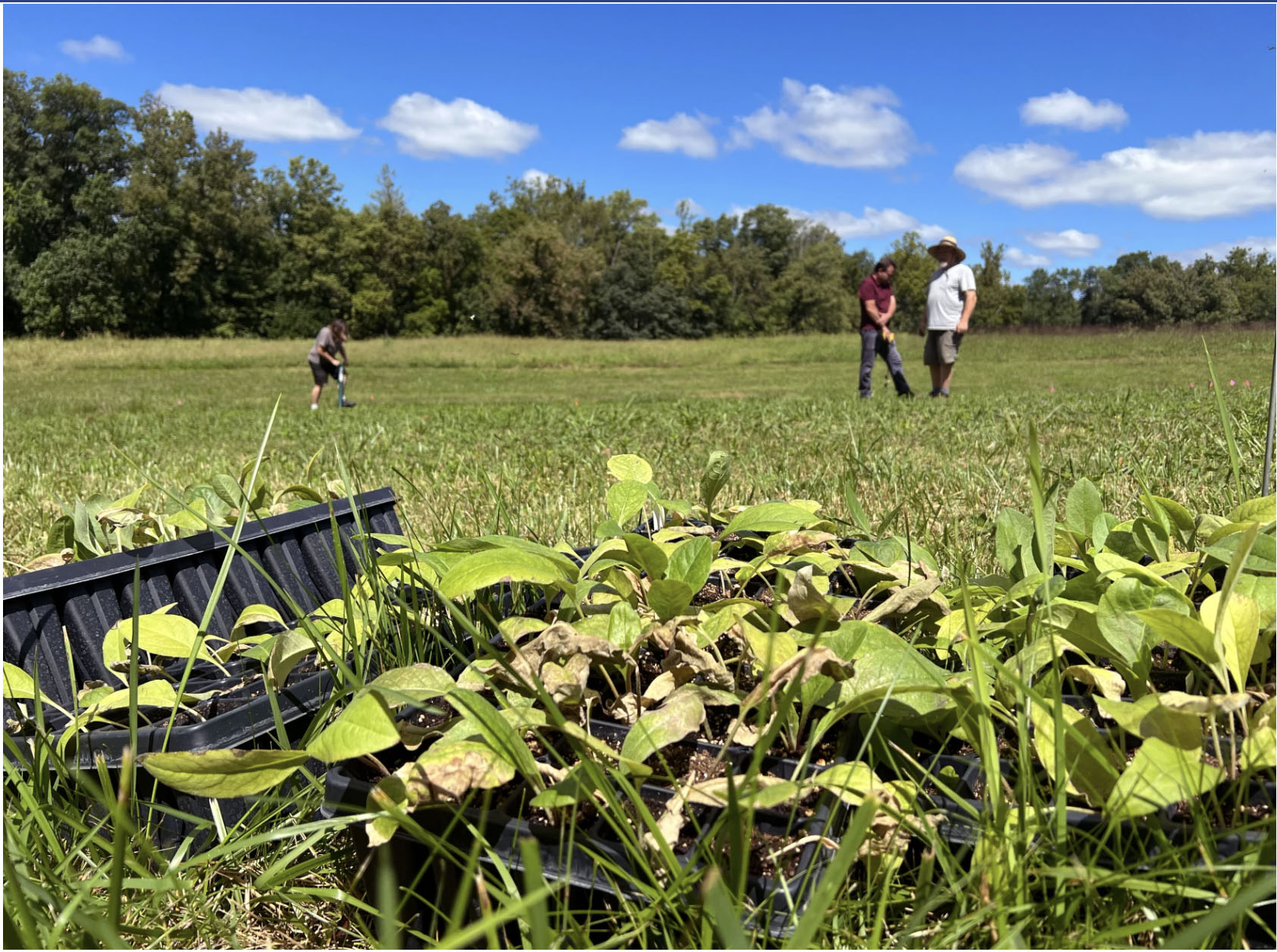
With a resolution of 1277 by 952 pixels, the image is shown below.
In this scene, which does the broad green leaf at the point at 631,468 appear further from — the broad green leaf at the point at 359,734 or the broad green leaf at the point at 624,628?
the broad green leaf at the point at 359,734

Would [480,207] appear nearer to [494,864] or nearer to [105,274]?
[105,274]

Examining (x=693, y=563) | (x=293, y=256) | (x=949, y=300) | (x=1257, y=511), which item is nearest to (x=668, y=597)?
(x=693, y=563)

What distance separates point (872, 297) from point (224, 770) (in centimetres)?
1015

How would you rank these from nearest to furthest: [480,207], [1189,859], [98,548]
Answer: [1189,859] → [98,548] → [480,207]

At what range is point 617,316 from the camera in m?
64.8

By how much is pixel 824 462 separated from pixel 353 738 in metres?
3.31

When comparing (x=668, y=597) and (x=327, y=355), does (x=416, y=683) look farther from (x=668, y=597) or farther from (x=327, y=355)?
(x=327, y=355)

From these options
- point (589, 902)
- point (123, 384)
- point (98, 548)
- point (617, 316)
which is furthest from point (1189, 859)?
point (617, 316)

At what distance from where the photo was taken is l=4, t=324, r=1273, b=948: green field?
0.64m

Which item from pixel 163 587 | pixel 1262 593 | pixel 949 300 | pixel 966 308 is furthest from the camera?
pixel 949 300

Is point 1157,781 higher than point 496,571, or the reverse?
point 496,571

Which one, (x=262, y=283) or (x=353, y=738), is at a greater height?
(x=262, y=283)

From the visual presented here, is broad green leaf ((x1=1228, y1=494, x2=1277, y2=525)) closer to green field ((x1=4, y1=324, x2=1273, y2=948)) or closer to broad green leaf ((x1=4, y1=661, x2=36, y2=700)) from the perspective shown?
green field ((x1=4, y1=324, x2=1273, y2=948))

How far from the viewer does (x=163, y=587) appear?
1403mm
